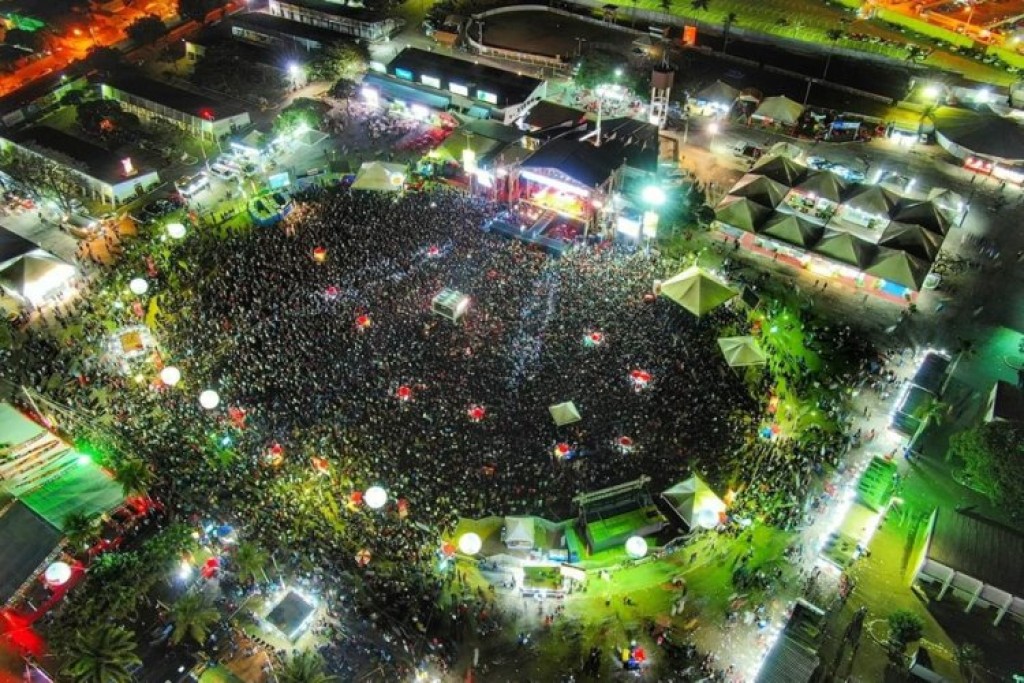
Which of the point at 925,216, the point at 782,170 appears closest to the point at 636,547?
the point at 925,216

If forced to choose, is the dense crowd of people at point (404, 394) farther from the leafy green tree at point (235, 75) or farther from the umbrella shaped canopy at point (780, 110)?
the leafy green tree at point (235, 75)

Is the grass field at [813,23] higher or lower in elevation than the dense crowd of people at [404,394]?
A: higher

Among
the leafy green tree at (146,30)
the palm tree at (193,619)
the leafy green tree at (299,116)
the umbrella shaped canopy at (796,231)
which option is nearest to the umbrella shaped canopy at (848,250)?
the umbrella shaped canopy at (796,231)

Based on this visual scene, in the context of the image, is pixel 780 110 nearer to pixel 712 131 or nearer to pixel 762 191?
pixel 712 131

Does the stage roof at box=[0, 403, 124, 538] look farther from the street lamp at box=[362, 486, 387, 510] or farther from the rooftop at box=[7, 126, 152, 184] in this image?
the rooftop at box=[7, 126, 152, 184]

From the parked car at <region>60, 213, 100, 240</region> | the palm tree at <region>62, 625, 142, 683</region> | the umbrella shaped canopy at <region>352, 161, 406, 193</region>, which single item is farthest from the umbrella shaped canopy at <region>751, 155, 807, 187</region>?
the parked car at <region>60, 213, 100, 240</region>

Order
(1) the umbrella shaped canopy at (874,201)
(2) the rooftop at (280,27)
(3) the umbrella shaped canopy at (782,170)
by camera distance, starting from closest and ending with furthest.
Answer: (1) the umbrella shaped canopy at (874,201)
(3) the umbrella shaped canopy at (782,170)
(2) the rooftop at (280,27)
